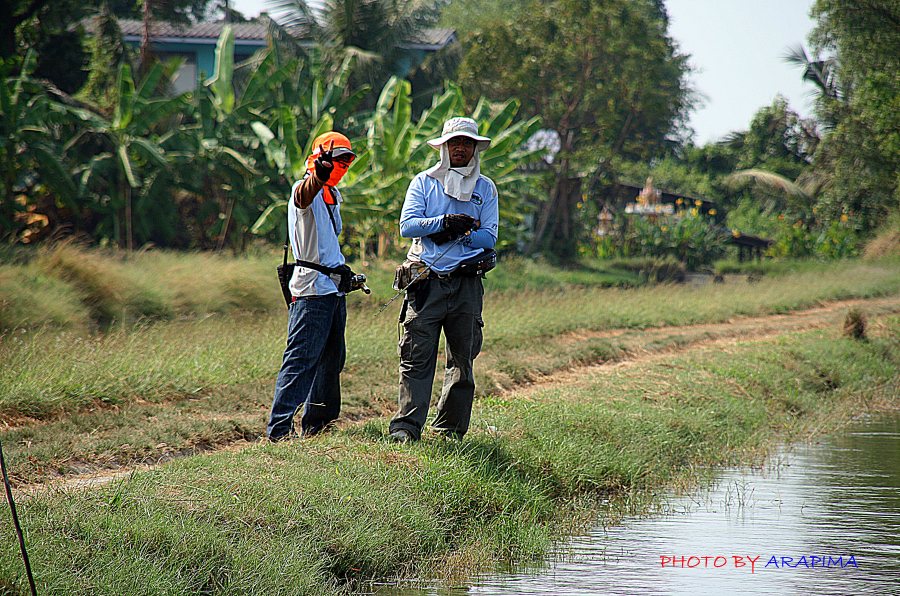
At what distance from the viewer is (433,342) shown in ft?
22.5

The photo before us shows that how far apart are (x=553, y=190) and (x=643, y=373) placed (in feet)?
63.0

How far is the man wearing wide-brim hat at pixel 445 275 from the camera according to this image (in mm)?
6816

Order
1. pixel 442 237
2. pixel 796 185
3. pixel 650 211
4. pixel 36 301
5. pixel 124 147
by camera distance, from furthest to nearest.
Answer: pixel 796 185, pixel 650 211, pixel 124 147, pixel 36 301, pixel 442 237

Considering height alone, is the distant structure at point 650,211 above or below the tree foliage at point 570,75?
below

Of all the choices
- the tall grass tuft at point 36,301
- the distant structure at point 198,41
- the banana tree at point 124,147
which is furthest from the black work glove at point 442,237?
the distant structure at point 198,41

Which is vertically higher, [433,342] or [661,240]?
[433,342]

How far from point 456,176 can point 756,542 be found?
281 cm

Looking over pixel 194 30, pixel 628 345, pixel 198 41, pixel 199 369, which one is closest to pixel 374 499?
pixel 199 369

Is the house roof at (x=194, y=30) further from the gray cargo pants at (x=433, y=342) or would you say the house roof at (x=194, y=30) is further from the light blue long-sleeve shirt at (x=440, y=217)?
the gray cargo pants at (x=433, y=342)

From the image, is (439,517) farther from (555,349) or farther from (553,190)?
(553,190)

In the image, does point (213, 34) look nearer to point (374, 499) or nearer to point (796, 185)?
point (796, 185)

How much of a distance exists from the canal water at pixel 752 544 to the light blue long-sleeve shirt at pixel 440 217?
6.08 feet

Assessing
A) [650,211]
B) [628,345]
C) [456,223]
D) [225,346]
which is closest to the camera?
[456,223]

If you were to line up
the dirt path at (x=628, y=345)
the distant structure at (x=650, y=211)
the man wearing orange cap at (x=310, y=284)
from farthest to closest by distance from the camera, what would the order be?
the distant structure at (x=650, y=211)
the man wearing orange cap at (x=310, y=284)
the dirt path at (x=628, y=345)
